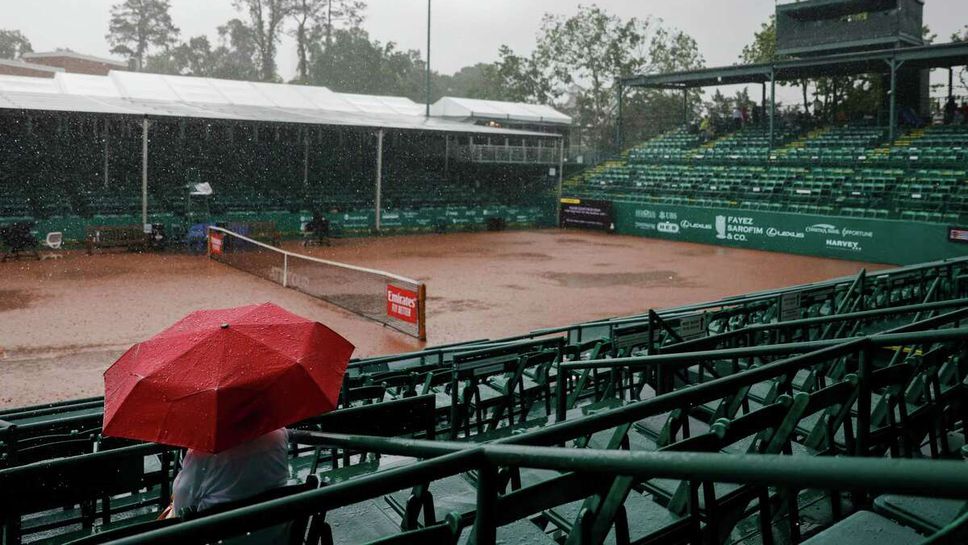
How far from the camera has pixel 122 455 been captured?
14.2 feet

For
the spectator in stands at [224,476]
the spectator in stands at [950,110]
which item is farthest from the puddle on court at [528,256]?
the spectator in stands at [224,476]

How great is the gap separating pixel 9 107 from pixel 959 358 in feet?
97.3

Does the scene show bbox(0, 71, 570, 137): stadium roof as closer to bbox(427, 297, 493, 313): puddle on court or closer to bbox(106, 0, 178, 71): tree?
bbox(427, 297, 493, 313): puddle on court

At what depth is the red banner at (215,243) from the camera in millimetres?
26156

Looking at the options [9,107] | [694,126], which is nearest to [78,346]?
[9,107]

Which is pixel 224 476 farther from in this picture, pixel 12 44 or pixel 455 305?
pixel 12 44

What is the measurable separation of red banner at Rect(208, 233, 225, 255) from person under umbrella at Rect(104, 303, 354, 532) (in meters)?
22.7

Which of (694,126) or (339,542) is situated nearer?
(339,542)

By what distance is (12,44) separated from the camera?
102062mm

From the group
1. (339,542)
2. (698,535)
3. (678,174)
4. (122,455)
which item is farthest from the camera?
(678,174)

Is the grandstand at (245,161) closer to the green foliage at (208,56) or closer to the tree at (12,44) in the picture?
the green foliage at (208,56)

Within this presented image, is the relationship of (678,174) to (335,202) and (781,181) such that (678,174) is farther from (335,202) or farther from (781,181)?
(335,202)

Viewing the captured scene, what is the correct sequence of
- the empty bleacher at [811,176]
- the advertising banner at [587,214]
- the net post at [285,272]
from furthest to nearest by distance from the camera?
the advertising banner at [587,214], the empty bleacher at [811,176], the net post at [285,272]

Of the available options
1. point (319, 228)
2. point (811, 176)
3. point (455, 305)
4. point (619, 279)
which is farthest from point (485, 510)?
point (811, 176)
